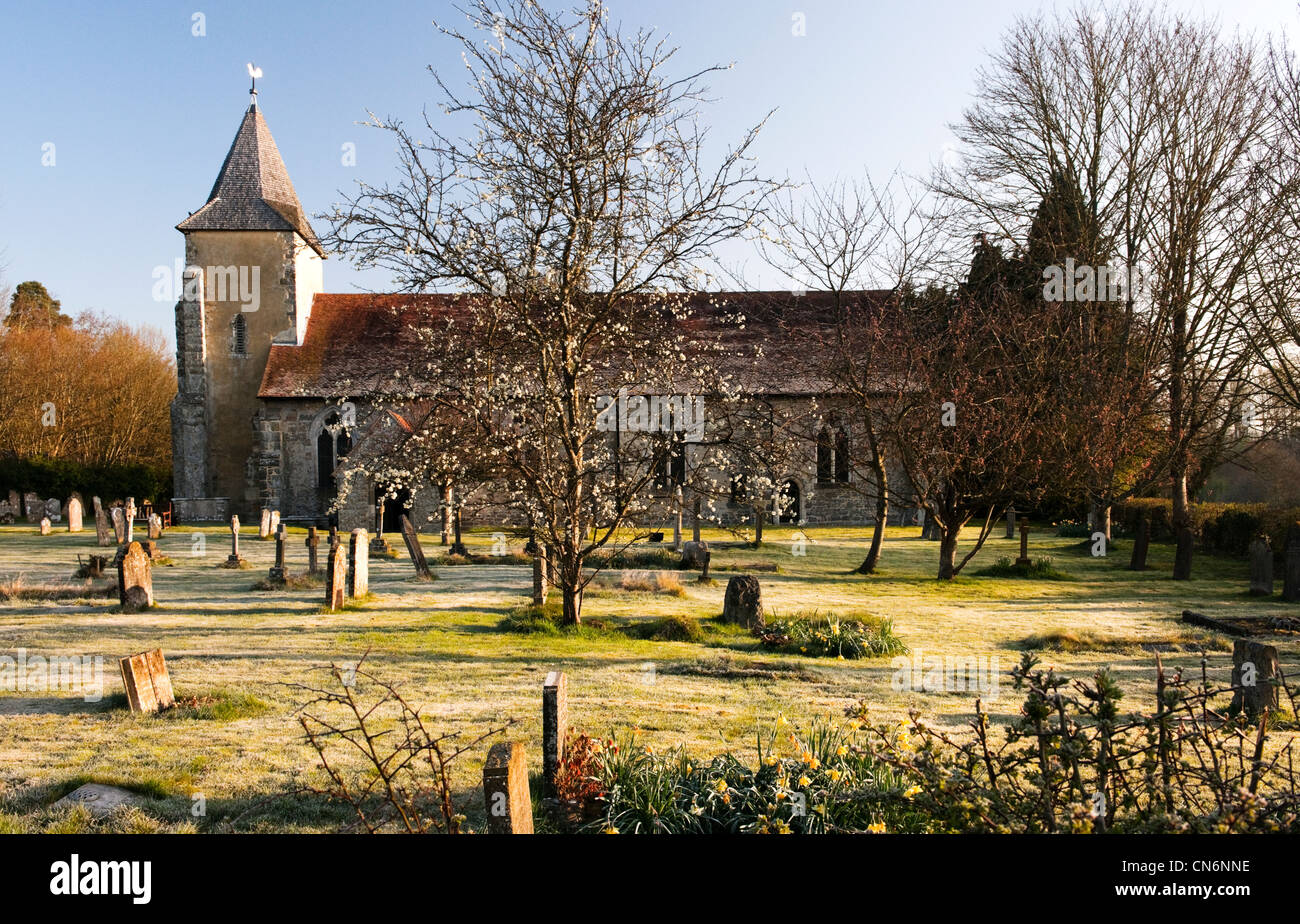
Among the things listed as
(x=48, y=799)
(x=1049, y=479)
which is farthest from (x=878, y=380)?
(x=48, y=799)

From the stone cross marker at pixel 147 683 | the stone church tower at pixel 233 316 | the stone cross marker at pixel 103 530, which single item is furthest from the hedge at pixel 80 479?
the stone cross marker at pixel 147 683

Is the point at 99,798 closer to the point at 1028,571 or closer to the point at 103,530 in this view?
the point at 1028,571

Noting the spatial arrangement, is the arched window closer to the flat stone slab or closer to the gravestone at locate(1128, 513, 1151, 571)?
the gravestone at locate(1128, 513, 1151, 571)

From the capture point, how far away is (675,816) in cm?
456

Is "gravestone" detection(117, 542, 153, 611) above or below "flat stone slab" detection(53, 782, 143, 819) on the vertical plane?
above

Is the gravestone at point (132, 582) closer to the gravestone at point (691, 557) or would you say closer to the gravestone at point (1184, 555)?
the gravestone at point (691, 557)

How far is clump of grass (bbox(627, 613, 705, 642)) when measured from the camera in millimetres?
10758

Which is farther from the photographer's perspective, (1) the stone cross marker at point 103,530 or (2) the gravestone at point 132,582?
(1) the stone cross marker at point 103,530

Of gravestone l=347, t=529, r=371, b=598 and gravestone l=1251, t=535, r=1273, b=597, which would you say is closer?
gravestone l=347, t=529, r=371, b=598

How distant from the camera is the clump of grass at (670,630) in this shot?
10.8m

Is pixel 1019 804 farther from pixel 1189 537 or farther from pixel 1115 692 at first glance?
pixel 1189 537

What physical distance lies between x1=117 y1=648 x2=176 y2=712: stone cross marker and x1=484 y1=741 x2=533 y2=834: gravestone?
4637 mm

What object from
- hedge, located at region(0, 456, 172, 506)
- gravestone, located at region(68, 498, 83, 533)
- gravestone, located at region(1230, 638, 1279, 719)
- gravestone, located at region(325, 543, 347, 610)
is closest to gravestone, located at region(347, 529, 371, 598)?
gravestone, located at region(325, 543, 347, 610)

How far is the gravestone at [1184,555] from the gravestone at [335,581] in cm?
1566
